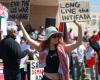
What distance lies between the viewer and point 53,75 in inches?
304

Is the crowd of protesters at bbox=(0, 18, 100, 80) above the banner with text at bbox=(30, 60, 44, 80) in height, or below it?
above

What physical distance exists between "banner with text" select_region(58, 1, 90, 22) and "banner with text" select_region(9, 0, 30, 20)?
1.36m

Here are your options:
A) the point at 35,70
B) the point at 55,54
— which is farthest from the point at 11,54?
the point at 35,70

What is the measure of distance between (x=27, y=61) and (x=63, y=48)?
751 centimetres

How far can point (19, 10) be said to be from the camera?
503 inches

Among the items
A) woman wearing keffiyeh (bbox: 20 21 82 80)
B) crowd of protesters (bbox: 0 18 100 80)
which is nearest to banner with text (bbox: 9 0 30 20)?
crowd of protesters (bbox: 0 18 100 80)

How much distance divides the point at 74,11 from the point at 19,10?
6.22ft

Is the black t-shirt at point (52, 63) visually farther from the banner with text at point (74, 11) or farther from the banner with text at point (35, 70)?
the banner with text at point (35, 70)

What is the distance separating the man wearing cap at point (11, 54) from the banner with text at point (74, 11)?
1.70m

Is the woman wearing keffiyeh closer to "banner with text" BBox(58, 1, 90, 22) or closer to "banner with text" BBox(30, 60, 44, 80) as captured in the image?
"banner with text" BBox(58, 1, 90, 22)

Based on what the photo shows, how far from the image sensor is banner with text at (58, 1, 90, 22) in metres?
11.0

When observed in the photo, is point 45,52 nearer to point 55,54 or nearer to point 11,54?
point 55,54

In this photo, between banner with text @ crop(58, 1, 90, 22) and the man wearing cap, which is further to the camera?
banner with text @ crop(58, 1, 90, 22)

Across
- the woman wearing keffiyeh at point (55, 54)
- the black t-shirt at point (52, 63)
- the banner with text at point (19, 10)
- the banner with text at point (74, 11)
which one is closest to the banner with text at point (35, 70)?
the banner with text at point (19, 10)
